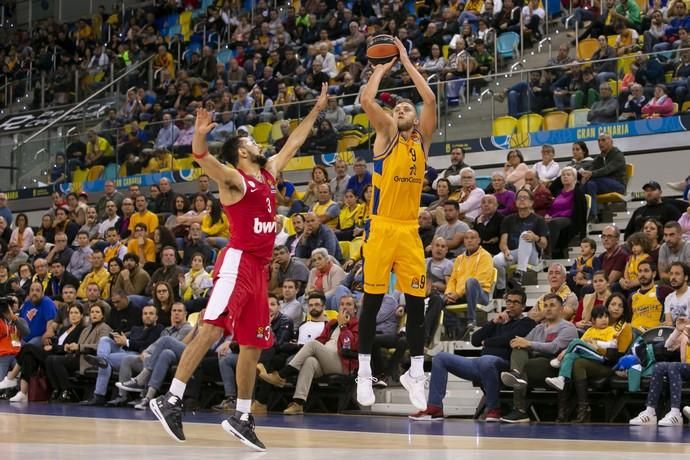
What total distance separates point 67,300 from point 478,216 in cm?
599

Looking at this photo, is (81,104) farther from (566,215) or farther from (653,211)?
(653,211)

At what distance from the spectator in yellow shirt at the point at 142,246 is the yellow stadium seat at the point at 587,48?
7114mm

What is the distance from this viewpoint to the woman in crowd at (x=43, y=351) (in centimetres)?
1580

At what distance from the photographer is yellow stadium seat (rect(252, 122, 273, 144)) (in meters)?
19.5

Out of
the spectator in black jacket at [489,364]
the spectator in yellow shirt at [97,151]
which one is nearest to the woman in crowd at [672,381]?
the spectator in black jacket at [489,364]

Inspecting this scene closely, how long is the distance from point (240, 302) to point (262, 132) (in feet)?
37.9

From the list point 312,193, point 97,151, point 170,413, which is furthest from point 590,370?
point 97,151

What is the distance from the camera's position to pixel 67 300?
16.6 m

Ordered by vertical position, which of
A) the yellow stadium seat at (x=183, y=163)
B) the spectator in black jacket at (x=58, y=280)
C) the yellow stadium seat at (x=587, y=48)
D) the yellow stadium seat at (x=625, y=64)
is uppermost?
the yellow stadium seat at (x=587, y=48)

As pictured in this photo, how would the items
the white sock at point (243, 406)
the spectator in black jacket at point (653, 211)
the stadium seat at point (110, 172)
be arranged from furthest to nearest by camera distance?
the stadium seat at point (110, 172)
the spectator in black jacket at point (653, 211)
the white sock at point (243, 406)

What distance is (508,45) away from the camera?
763 inches

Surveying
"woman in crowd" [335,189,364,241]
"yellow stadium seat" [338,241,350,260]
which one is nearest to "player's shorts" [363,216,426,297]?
"yellow stadium seat" [338,241,350,260]

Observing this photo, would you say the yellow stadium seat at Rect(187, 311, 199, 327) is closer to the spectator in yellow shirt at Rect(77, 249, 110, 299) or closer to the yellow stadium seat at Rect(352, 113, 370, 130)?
the spectator in yellow shirt at Rect(77, 249, 110, 299)

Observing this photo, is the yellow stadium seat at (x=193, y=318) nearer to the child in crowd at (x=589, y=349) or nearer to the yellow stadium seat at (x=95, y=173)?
the child in crowd at (x=589, y=349)
